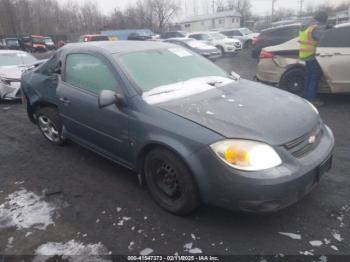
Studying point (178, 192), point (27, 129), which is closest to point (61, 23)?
point (27, 129)

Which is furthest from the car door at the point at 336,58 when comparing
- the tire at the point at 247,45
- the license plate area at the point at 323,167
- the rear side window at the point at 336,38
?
the tire at the point at 247,45

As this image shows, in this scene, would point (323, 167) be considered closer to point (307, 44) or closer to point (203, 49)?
point (307, 44)

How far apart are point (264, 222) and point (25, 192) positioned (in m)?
2.61

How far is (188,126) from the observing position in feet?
8.44

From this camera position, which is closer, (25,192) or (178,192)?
(178,192)

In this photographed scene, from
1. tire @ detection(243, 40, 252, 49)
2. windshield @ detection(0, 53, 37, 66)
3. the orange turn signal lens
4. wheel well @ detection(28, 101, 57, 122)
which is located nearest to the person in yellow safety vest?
the orange turn signal lens

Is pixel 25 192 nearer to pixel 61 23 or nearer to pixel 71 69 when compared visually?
pixel 71 69

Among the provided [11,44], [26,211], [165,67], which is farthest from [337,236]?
[11,44]

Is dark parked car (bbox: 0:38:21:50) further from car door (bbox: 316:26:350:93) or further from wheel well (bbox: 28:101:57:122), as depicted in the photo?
car door (bbox: 316:26:350:93)

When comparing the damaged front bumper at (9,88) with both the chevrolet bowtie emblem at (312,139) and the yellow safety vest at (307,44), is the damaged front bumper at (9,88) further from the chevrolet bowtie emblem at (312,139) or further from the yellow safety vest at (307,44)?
the chevrolet bowtie emblem at (312,139)

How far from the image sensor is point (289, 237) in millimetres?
2568

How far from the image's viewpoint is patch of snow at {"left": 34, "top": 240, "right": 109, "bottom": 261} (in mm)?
2492

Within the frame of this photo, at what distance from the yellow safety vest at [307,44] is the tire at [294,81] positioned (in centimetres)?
66

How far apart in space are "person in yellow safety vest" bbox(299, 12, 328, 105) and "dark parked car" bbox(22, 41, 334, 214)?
3157mm
